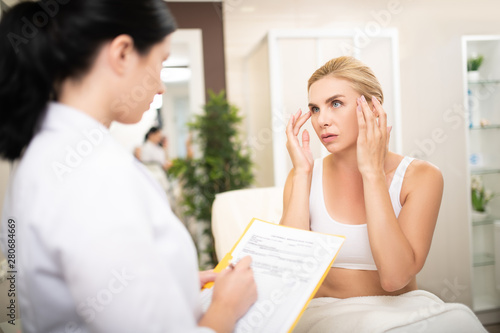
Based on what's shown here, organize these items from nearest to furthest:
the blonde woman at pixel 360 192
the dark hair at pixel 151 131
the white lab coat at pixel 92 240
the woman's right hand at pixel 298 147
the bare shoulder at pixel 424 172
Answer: the white lab coat at pixel 92 240 < the blonde woman at pixel 360 192 < the bare shoulder at pixel 424 172 < the woman's right hand at pixel 298 147 < the dark hair at pixel 151 131

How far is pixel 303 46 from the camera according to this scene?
312 cm

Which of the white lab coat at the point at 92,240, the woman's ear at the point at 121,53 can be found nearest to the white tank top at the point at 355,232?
the white lab coat at the point at 92,240

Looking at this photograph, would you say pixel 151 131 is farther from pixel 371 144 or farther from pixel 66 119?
pixel 66 119

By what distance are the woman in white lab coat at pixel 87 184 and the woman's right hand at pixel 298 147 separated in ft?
2.21

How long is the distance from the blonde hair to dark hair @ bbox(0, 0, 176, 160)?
777 mm

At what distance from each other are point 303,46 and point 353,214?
2.10m

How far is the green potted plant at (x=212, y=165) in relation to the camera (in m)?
3.54

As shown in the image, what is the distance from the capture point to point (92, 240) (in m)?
0.54

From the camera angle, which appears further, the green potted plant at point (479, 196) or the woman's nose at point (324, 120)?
the green potted plant at point (479, 196)

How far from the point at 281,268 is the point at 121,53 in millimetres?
589

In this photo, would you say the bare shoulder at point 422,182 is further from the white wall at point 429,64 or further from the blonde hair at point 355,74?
the white wall at point 429,64

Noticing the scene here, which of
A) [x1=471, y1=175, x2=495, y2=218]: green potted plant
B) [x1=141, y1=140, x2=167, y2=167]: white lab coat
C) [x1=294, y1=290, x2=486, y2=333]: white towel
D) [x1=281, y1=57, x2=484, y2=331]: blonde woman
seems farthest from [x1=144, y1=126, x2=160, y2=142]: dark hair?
A: [x1=294, y1=290, x2=486, y2=333]: white towel

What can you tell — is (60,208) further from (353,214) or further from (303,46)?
(303,46)

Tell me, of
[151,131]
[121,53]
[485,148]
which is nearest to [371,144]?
[121,53]
